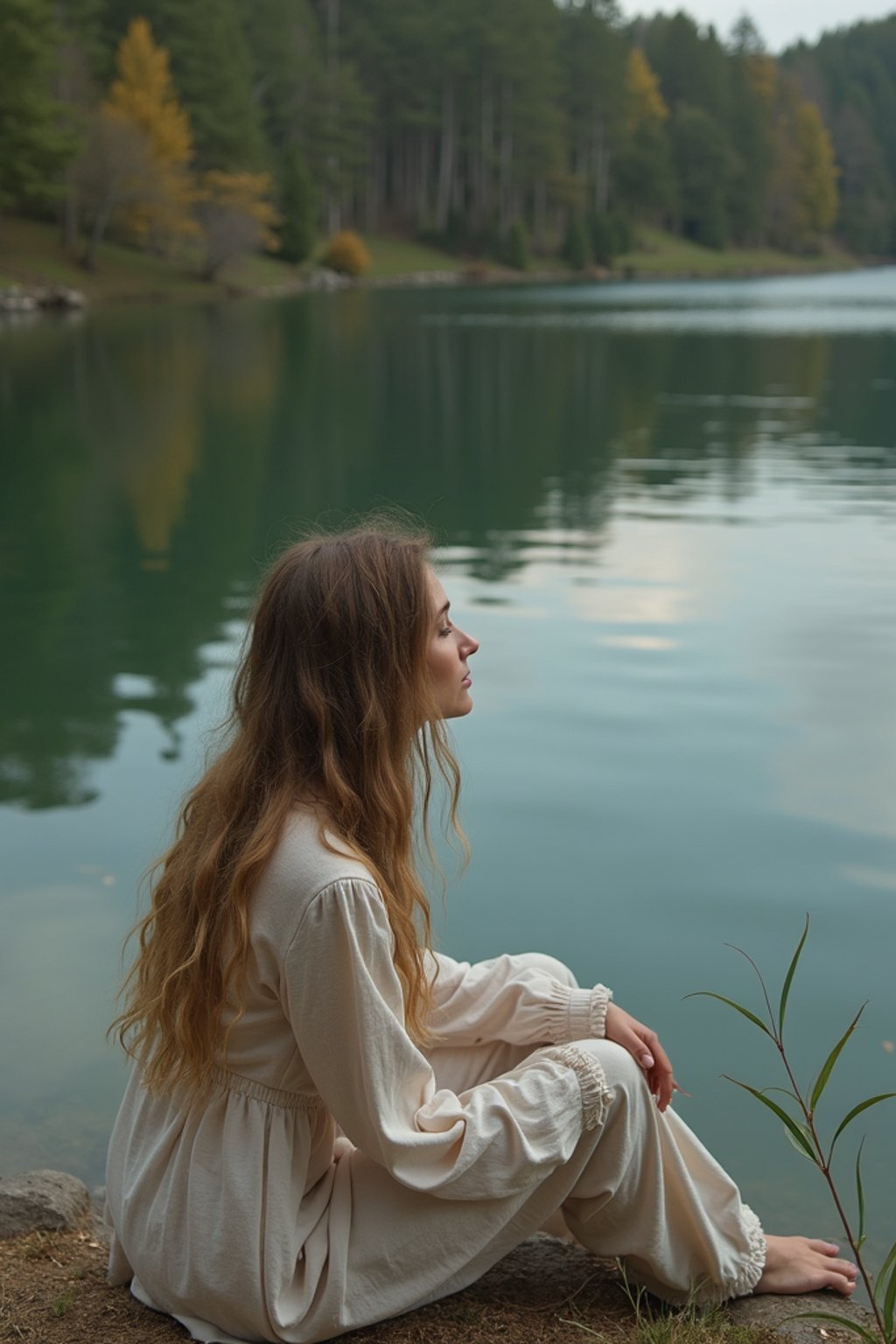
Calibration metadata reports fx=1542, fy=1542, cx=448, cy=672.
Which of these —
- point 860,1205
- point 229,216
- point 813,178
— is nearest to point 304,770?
point 860,1205

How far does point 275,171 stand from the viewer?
5675cm

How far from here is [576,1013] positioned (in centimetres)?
230

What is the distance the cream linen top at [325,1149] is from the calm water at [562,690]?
1012mm

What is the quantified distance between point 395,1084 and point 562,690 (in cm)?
422

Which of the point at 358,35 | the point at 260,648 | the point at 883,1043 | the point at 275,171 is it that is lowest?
the point at 883,1043

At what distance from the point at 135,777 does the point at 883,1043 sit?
2.69 metres

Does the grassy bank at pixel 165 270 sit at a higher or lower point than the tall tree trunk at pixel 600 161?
lower

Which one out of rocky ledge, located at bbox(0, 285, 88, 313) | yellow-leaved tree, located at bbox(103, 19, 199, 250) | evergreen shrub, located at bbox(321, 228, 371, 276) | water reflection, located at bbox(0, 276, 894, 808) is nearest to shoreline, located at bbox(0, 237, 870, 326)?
rocky ledge, located at bbox(0, 285, 88, 313)

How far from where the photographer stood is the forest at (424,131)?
43469 mm

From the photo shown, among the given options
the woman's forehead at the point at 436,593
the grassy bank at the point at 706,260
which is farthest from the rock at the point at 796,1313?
the grassy bank at the point at 706,260

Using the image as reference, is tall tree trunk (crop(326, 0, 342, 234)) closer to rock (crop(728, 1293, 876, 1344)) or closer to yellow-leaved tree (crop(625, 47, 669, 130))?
yellow-leaved tree (crop(625, 47, 669, 130))

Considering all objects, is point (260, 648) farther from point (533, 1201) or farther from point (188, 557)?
point (188, 557)

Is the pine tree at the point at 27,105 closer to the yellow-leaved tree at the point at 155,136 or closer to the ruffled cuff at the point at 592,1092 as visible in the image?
the yellow-leaved tree at the point at 155,136

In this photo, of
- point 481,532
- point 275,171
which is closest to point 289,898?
point 481,532
